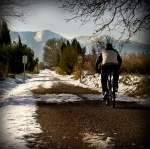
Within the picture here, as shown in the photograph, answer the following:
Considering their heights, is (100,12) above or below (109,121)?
above

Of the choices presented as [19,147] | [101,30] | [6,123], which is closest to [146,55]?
[101,30]

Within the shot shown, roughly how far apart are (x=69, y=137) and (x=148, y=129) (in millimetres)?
1797

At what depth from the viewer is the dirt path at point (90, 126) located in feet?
15.4

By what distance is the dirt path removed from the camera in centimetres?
470

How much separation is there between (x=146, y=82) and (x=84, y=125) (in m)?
7.70

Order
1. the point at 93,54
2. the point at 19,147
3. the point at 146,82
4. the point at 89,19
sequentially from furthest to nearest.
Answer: the point at 93,54 < the point at 146,82 < the point at 89,19 < the point at 19,147

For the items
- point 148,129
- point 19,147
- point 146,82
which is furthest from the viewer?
point 146,82

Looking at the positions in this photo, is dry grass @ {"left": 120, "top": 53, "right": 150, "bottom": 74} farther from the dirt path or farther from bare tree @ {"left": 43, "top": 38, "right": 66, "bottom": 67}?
bare tree @ {"left": 43, "top": 38, "right": 66, "bottom": 67}

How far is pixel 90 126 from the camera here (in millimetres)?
6035

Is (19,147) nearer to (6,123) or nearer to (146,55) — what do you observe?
(6,123)

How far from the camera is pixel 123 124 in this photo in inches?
244

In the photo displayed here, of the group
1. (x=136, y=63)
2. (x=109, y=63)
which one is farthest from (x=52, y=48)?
(x=109, y=63)

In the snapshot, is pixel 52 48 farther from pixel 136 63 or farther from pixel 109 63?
pixel 109 63

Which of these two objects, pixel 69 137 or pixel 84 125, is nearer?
pixel 69 137
